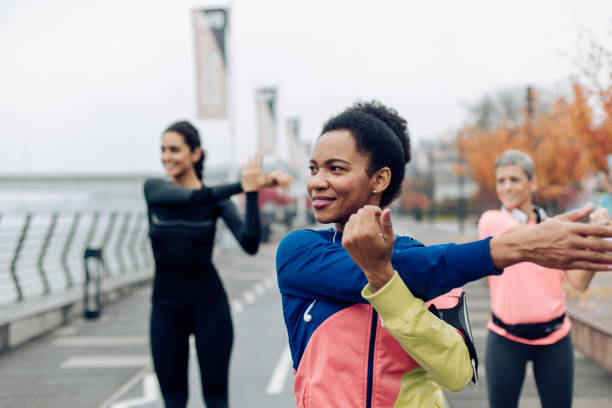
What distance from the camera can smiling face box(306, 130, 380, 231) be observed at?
1.51m

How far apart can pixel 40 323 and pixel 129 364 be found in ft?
6.83

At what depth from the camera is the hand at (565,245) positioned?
1158 mm

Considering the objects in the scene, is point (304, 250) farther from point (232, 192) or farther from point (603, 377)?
point (603, 377)

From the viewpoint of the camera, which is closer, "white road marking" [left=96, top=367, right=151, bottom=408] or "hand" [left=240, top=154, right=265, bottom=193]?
"hand" [left=240, top=154, right=265, bottom=193]

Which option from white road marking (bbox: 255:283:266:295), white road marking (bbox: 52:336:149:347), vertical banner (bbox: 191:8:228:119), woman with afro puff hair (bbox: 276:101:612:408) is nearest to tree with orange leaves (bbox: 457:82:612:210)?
woman with afro puff hair (bbox: 276:101:612:408)

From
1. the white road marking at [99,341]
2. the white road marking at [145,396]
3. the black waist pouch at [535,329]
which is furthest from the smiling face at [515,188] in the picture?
the white road marking at [99,341]

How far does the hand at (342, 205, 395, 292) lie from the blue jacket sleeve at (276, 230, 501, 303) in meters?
0.12

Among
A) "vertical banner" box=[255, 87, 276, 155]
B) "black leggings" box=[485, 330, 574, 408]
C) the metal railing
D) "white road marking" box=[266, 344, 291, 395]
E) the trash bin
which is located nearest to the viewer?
"black leggings" box=[485, 330, 574, 408]

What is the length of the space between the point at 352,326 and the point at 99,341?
20.9ft

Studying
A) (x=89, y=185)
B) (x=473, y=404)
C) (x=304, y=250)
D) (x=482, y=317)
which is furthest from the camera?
(x=89, y=185)

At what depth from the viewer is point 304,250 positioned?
4.98 ft

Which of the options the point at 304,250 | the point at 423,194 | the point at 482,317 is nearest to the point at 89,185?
the point at 423,194

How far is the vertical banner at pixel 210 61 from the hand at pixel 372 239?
17477 millimetres

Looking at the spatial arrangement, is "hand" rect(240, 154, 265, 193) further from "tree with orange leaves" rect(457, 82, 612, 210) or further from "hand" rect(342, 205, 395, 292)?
"tree with orange leaves" rect(457, 82, 612, 210)
